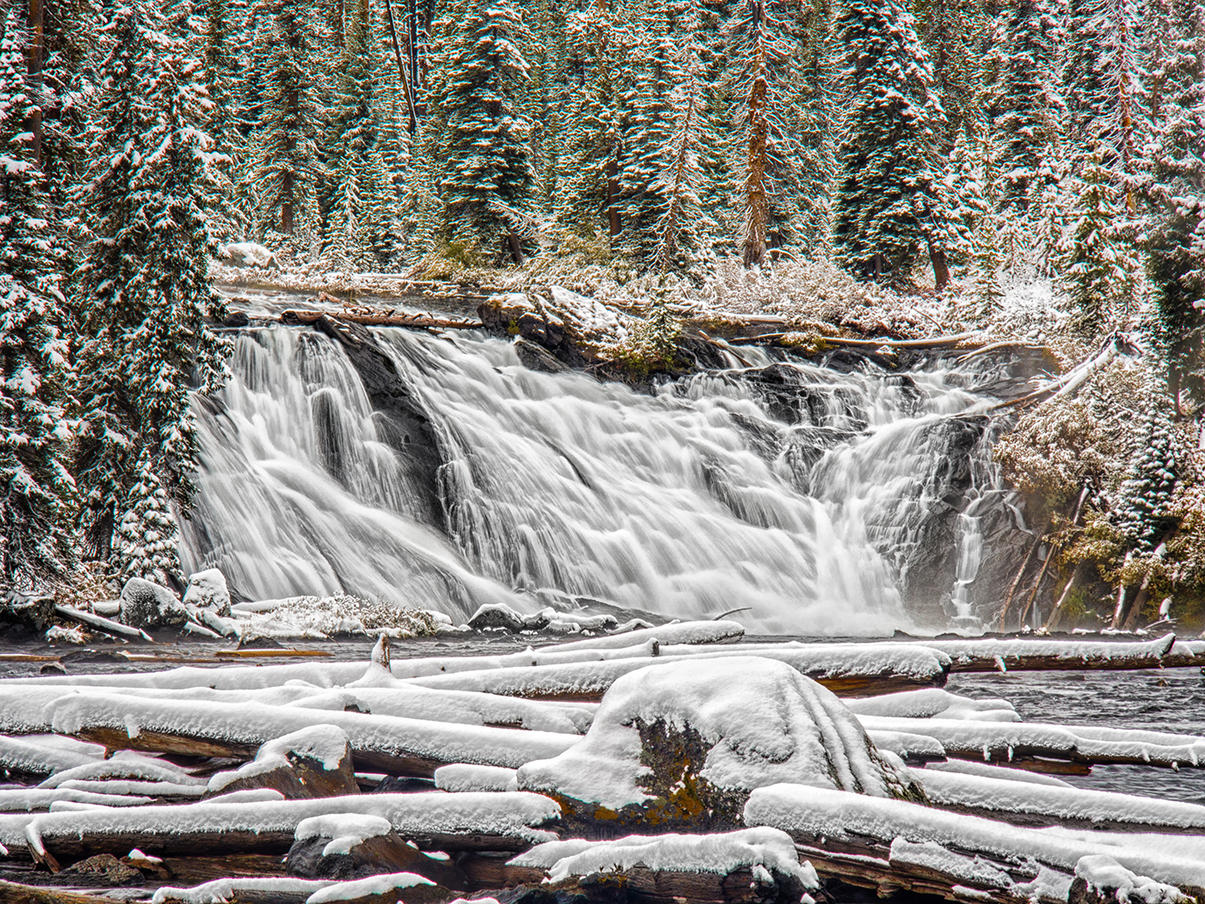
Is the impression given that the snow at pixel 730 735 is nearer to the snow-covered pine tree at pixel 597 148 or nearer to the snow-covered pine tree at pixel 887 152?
the snow-covered pine tree at pixel 887 152

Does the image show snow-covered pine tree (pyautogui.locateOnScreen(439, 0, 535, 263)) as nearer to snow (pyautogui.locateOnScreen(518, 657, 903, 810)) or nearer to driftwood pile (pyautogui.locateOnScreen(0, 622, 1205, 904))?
driftwood pile (pyautogui.locateOnScreen(0, 622, 1205, 904))

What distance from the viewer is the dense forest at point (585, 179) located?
16.7m

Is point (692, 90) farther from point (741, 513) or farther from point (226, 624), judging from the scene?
point (226, 624)

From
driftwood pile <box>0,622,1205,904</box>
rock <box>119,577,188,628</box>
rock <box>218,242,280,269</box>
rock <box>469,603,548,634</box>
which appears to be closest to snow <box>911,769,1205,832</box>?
driftwood pile <box>0,622,1205,904</box>

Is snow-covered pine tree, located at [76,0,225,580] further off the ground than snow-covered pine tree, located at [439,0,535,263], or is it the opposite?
snow-covered pine tree, located at [439,0,535,263]

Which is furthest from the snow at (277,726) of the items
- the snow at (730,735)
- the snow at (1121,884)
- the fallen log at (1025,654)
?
the fallen log at (1025,654)

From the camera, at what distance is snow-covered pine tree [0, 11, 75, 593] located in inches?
590

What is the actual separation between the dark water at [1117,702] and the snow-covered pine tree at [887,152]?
24032mm

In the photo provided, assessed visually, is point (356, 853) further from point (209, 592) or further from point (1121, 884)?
point (209, 592)

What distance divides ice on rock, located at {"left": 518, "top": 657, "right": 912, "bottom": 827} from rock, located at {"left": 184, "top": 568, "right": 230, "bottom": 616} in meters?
12.0

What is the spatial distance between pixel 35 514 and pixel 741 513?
1466cm

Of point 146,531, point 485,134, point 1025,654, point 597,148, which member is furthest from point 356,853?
point 597,148

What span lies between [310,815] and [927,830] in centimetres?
308

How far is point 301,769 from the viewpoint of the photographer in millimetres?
5316
